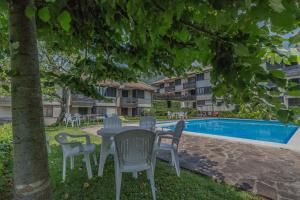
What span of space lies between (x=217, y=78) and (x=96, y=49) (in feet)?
6.99

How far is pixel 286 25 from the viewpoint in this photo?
2.58 ft

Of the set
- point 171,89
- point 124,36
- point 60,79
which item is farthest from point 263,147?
point 171,89

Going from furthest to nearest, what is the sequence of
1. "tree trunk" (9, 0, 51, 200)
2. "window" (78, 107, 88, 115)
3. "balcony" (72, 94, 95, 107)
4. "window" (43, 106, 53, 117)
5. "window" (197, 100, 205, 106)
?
1. "window" (197, 100, 205, 106)
2. "window" (78, 107, 88, 115)
3. "balcony" (72, 94, 95, 107)
4. "window" (43, 106, 53, 117)
5. "tree trunk" (9, 0, 51, 200)

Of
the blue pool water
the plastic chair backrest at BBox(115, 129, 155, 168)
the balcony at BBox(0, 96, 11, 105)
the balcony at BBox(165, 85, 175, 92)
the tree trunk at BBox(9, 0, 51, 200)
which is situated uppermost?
the balcony at BBox(165, 85, 175, 92)

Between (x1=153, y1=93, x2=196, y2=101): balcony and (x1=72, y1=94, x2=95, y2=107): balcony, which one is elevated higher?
(x1=153, y1=93, x2=196, y2=101): balcony

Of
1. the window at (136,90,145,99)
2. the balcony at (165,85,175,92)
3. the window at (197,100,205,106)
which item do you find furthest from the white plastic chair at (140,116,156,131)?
the balcony at (165,85,175,92)

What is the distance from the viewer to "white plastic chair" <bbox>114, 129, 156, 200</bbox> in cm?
313

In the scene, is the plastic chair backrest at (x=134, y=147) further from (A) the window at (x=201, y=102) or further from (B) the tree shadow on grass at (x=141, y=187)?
(A) the window at (x=201, y=102)

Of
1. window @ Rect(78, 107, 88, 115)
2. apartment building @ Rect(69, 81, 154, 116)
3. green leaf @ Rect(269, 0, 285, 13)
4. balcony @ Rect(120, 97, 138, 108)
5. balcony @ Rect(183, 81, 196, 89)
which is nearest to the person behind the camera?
green leaf @ Rect(269, 0, 285, 13)

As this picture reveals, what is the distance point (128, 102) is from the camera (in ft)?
92.0

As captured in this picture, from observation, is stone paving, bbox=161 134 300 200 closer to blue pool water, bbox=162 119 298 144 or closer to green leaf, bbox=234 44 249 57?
green leaf, bbox=234 44 249 57

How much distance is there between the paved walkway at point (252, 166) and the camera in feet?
11.5

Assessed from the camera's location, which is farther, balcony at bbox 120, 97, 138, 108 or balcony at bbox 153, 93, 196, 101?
balcony at bbox 153, 93, 196, 101

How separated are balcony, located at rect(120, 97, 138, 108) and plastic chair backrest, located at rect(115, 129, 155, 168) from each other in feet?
79.9
